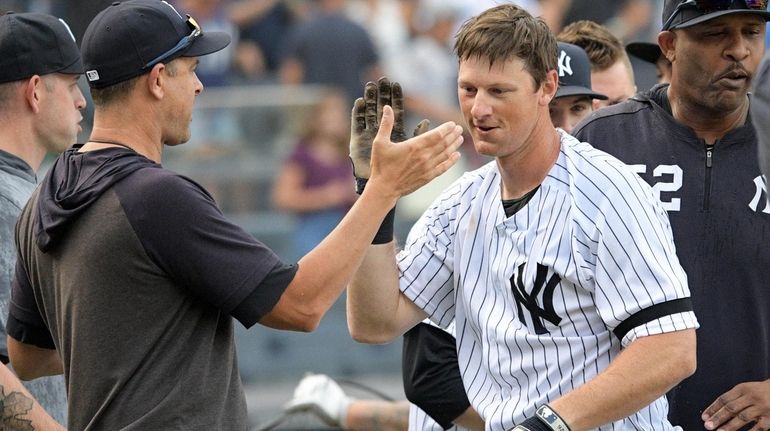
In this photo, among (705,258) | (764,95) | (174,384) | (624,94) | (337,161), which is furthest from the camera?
(337,161)

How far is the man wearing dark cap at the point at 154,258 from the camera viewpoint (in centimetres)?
330

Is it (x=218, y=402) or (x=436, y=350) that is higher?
(x=218, y=402)

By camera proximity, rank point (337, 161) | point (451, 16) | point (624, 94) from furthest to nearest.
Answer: point (451, 16), point (337, 161), point (624, 94)

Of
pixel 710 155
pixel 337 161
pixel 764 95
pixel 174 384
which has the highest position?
pixel 764 95

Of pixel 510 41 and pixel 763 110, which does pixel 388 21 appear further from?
pixel 763 110

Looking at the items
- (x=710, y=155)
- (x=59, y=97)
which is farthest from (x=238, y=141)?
(x=710, y=155)

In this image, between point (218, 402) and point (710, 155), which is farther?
point (710, 155)

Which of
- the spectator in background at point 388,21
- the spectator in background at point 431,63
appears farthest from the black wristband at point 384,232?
the spectator in background at point 388,21

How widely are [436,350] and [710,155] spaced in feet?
4.14

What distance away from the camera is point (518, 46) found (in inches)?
140

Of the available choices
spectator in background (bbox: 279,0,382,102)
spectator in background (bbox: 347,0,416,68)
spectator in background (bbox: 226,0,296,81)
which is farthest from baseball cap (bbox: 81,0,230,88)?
spectator in background (bbox: 226,0,296,81)

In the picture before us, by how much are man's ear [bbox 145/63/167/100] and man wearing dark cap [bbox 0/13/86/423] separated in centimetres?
111

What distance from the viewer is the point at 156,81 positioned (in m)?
3.51

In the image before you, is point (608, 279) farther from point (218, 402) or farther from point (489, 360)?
point (218, 402)
